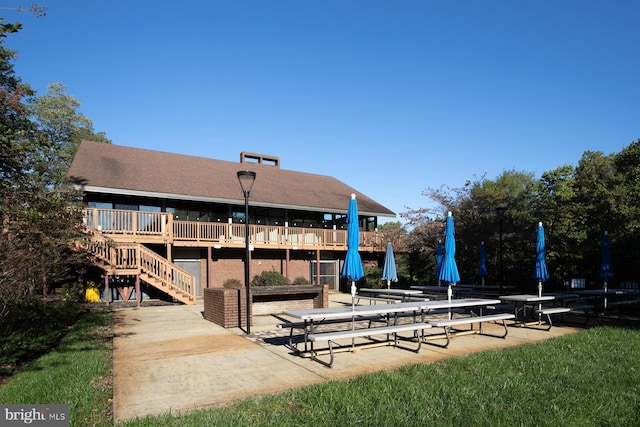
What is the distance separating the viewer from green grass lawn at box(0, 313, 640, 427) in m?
4.35

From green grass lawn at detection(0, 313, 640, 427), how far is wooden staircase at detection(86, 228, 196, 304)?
29.5ft

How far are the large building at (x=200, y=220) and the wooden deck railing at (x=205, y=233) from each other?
44 mm

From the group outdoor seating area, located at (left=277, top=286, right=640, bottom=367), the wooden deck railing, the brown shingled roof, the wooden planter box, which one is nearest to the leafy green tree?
the brown shingled roof

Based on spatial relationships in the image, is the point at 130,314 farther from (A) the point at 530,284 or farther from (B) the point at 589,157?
(B) the point at 589,157

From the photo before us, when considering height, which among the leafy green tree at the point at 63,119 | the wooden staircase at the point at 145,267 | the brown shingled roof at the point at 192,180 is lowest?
the wooden staircase at the point at 145,267

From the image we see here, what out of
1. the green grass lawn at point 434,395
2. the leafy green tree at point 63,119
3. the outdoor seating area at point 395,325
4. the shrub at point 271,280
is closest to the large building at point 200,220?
the shrub at point 271,280

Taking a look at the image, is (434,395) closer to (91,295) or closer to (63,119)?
(91,295)

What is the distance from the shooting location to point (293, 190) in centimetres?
2528

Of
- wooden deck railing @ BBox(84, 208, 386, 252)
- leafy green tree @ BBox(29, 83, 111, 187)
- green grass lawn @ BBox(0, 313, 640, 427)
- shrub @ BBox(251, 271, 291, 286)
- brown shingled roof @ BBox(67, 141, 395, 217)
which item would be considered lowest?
green grass lawn @ BBox(0, 313, 640, 427)

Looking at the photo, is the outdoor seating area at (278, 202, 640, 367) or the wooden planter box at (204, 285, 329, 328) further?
the wooden planter box at (204, 285, 329, 328)

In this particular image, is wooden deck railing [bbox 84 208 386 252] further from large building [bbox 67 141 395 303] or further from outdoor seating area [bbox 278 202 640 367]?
outdoor seating area [bbox 278 202 640 367]

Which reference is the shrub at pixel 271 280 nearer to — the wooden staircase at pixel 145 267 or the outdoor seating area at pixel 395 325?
the wooden staircase at pixel 145 267

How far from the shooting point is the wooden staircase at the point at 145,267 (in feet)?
50.5

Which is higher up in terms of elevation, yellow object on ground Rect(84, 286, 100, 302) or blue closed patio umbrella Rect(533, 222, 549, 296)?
blue closed patio umbrella Rect(533, 222, 549, 296)
